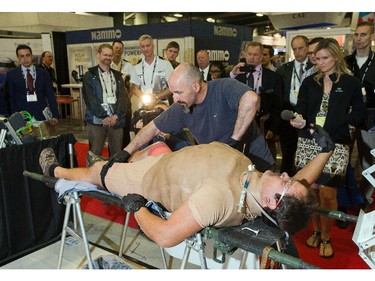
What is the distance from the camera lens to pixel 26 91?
367 cm

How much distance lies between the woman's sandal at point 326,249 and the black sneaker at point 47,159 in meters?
1.98

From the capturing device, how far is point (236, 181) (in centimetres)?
161

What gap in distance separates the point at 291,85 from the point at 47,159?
7.59 ft

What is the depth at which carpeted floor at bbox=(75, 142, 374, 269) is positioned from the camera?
2438mm

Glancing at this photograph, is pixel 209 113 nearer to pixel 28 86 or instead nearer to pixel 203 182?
pixel 203 182

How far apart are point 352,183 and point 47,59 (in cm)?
588

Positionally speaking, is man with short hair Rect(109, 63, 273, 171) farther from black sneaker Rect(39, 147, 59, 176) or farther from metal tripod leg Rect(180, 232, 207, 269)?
metal tripod leg Rect(180, 232, 207, 269)

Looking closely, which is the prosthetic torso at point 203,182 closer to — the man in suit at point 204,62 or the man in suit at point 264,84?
the man in suit at point 264,84

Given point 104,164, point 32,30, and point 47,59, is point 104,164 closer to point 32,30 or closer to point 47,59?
point 47,59

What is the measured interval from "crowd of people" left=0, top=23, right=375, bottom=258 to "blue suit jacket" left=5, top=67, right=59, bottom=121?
1 cm

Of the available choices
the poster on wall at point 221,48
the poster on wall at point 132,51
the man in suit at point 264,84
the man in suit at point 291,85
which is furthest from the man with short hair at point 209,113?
the poster on wall at point 132,51

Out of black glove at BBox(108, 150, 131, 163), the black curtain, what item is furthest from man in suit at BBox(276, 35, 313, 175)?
the black curtain

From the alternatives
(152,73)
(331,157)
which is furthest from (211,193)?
(152,73)

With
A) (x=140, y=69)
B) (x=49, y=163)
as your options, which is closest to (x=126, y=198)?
(x=49, y=163)
